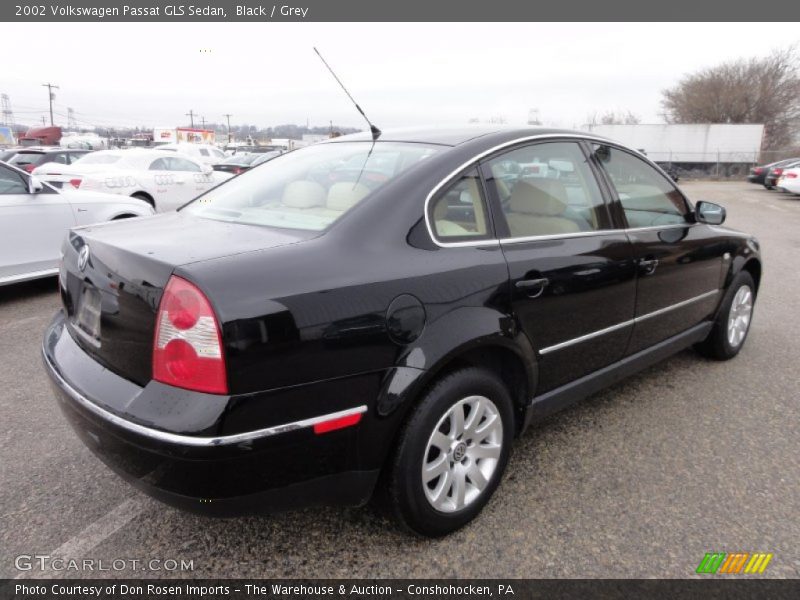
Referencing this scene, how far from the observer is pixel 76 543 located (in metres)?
2.24

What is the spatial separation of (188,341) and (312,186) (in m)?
1.09

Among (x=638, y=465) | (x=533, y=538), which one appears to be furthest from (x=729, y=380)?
(x=533, y=538)

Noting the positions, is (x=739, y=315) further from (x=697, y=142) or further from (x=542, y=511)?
(x=697, y=142)

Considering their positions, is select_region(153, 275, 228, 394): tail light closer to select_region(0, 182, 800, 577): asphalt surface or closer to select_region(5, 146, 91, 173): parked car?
select_region(0, 182, 800, 577): asphalt surface

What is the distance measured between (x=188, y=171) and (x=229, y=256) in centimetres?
1026

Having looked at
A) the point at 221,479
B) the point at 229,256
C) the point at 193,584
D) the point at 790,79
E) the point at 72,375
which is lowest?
the point at 193,584

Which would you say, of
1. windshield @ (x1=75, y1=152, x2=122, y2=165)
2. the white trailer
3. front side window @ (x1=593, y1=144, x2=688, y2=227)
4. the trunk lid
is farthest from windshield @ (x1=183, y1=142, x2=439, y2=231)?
the white trailer

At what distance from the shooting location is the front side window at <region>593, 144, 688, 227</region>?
3.13m

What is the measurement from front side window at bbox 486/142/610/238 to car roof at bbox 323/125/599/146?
0.08m

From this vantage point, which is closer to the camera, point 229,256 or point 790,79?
point 229,256

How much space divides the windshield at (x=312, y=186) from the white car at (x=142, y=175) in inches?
250

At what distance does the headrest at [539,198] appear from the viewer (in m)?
2.62

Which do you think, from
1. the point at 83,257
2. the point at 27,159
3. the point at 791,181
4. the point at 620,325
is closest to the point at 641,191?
the point at 620,325

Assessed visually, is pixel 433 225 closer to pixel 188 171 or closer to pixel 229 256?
pixel 229 256
